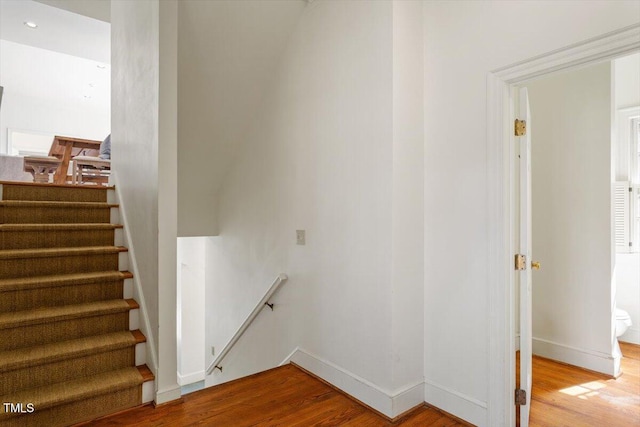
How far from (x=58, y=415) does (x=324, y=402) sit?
1.48 metres

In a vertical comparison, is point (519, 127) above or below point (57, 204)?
above

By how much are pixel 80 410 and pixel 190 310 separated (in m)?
3.67

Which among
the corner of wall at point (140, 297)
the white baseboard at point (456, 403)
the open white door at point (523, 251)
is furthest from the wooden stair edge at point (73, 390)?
the open white door at point (523, 251)

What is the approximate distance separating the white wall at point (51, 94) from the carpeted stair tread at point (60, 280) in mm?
4620

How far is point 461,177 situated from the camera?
2.13 meters

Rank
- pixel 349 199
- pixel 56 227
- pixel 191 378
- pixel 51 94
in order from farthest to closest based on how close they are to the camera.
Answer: pixel 51 94
pixel 191 378
pixel 56 227
pixel 349 199

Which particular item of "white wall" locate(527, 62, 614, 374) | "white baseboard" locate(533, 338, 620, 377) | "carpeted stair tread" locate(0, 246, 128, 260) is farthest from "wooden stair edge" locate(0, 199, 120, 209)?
"white baseboard" locate(533, 338, 620, 377)

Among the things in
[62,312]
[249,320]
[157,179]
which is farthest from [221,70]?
[249,320]

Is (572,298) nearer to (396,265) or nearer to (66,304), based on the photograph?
(396,265)

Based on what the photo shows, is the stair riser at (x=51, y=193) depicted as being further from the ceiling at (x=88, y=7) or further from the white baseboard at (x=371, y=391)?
the white baseboard at (x=371, y=391)

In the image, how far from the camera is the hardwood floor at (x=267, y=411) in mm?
2057

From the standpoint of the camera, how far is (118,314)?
8.44 feet

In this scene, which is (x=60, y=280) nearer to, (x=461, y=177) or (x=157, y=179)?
(x=157, y=179)

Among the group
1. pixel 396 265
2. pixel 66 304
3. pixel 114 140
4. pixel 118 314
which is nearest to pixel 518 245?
pixel 396 265
